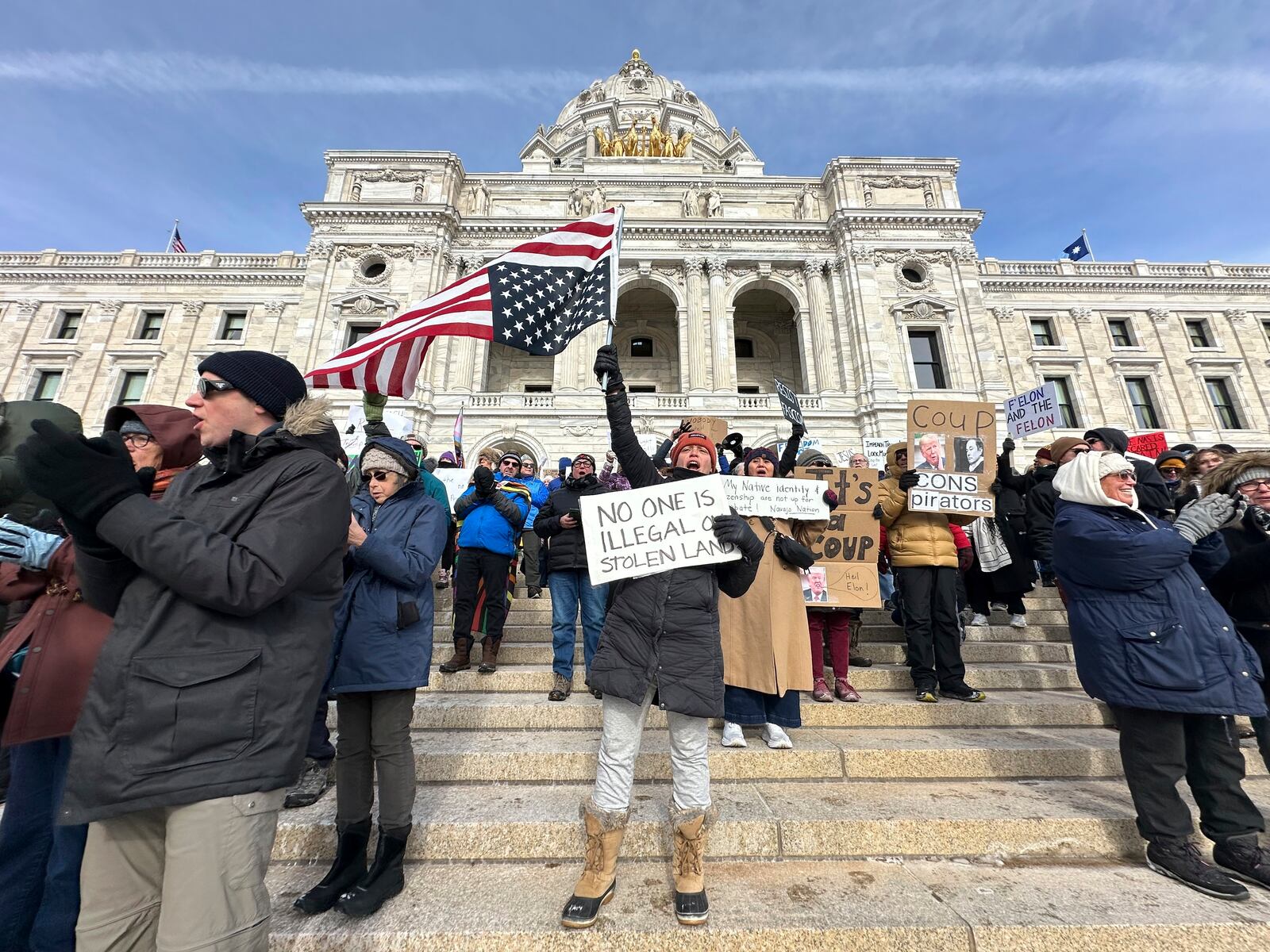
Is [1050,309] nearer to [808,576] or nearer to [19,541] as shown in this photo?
[808,576]

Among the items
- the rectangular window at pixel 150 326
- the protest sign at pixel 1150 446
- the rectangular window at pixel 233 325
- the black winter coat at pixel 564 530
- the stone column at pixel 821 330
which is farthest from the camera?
the rectangular window at pixel 233 325

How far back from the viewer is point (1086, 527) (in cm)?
266

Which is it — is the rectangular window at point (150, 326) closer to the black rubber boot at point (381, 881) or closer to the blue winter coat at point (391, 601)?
the blue winter coat at point (391, 601)

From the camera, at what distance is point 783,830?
8.83 ft

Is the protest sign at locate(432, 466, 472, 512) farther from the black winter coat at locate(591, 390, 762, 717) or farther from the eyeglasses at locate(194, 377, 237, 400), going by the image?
the eyeglasses at locate(194, 377, 237, 400)

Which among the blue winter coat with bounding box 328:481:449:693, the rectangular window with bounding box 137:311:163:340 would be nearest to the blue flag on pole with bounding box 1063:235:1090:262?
the blue winter coat with bounding box 328:481:449:693

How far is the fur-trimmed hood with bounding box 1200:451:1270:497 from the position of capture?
2.92 meters

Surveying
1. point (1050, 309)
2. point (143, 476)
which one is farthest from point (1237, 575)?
point (1050, 309)

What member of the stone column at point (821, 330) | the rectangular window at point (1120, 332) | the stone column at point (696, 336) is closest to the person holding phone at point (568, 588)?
the stone column at point (696, 336)

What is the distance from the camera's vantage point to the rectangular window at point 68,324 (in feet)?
73.9

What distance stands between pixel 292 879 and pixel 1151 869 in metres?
4.17

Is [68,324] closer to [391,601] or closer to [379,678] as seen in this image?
[391,601]

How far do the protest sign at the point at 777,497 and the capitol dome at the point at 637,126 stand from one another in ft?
92.3

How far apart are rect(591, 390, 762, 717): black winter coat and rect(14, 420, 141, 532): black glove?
161cm
